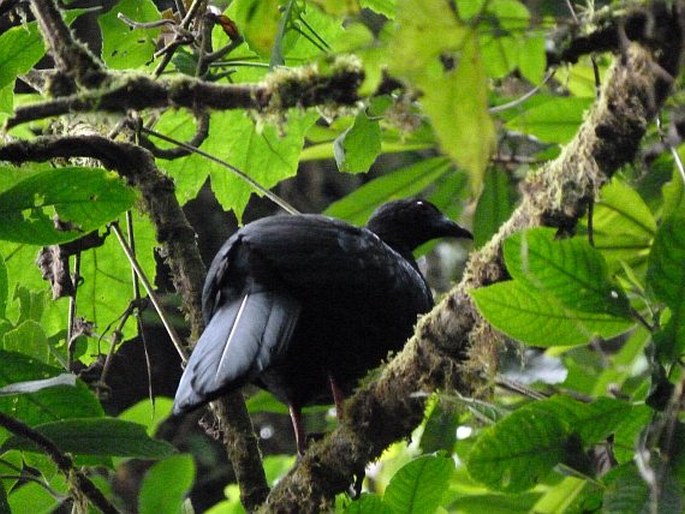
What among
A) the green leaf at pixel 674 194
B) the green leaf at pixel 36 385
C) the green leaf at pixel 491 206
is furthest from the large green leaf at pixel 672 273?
the green leaf at pixel 491 206

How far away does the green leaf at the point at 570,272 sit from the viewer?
6.77 ft

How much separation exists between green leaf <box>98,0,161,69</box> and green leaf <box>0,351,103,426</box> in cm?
102

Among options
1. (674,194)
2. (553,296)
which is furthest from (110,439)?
(674,194)

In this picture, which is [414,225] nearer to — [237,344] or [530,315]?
[237,344]

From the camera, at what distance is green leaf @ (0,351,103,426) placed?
2.57 meters

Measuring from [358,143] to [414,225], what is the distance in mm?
1679

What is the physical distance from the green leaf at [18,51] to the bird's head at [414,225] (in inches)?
86.9

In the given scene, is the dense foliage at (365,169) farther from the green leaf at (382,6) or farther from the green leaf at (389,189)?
the green leaf at (389,189)

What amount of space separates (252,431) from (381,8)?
4.12 feet

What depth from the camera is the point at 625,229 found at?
12.7 ft

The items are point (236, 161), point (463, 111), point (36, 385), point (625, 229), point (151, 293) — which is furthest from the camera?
point (625, 229)

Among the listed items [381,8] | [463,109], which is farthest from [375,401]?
[463,109]

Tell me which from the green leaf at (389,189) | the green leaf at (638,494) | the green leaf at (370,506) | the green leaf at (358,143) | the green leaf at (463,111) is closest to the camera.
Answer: the green leaf at (463,111)

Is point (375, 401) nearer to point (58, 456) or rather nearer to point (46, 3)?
point (58, 456)
